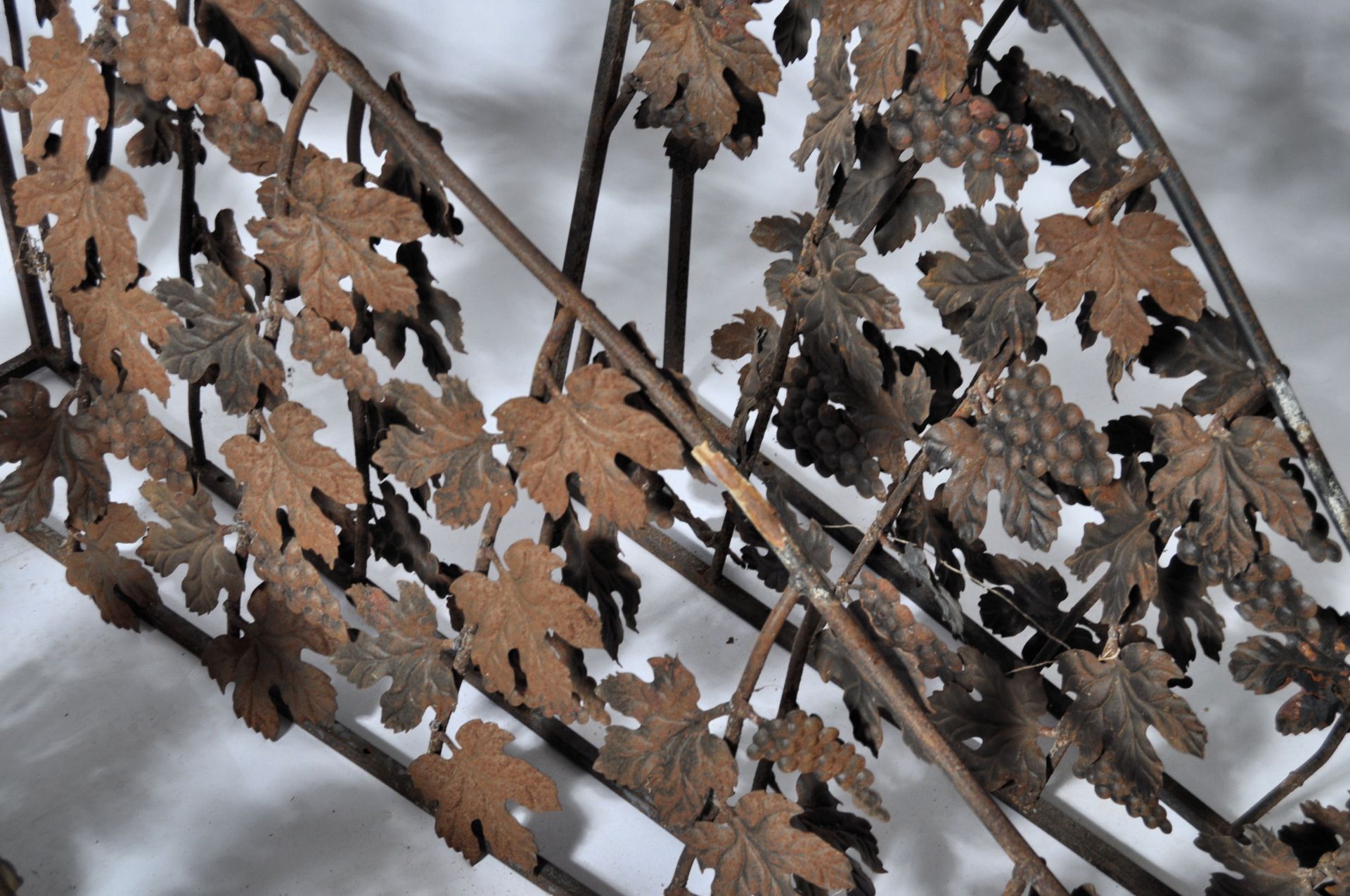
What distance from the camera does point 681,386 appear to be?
88cm

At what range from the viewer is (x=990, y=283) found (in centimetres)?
89

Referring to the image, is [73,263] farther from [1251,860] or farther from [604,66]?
[1251,860]

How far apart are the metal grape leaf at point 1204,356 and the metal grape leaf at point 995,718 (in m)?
0.25

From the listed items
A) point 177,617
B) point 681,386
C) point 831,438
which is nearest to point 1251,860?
point 831,438

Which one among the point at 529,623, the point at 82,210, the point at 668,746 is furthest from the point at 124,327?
the point at 668,746

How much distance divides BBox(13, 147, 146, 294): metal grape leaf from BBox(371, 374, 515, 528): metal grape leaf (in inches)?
8.1

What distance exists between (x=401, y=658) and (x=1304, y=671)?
542 millimetres

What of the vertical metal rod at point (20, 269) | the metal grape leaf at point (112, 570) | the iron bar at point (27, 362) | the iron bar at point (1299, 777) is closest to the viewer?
the iron bar at point (1299, 777)

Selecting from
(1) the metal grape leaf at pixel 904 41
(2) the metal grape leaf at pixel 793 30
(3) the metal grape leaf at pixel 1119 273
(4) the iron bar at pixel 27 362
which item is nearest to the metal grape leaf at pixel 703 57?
(2) the metal grape leaf at pixel 793 30

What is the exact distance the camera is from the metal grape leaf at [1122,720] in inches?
38.2

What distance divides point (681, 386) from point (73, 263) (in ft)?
1.26

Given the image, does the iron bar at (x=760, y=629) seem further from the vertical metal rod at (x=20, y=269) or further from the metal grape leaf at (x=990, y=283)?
the metal grape leaf at (x=990, y=283)

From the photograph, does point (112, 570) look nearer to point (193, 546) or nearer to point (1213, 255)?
point (193, 546)

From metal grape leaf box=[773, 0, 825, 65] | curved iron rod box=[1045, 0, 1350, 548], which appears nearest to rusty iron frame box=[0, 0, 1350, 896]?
curved iron rod box=[1045, 0, 1350, 548]
